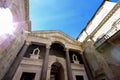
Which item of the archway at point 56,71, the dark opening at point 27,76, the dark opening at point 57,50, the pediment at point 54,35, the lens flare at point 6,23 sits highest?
the pediment at point 54,35

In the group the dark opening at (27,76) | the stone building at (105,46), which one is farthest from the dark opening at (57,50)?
the dark opening at (27,76)

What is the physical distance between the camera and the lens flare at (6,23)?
243 inches

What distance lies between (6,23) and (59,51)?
9.15 metres

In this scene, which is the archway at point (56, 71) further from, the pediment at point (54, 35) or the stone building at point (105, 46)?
the stone building at point (105, 46)

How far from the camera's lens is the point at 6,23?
6.84 m

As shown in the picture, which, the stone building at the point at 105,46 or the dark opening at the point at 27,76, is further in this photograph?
the dark opening at the point at 27,76

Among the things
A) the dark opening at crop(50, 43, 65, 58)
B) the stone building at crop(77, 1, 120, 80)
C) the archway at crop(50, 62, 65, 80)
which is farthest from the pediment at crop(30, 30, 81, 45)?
the archway at crop(50, 62, 65, 80)

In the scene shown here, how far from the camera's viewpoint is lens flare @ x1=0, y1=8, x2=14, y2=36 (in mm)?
6181

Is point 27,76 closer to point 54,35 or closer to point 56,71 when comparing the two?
point 56,71

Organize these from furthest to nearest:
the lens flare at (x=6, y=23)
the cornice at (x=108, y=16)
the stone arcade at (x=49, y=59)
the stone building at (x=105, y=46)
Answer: the stone arcade at (x=49, y=59), the cornice at (x=108, y=16), the stone building at (x=105, y=46), the lens flare at (x=6, y=23)

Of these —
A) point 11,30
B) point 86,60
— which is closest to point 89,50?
point 86,60

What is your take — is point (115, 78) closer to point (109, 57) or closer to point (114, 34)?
point (109, 57)

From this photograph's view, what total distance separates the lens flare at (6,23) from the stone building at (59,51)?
0.46m

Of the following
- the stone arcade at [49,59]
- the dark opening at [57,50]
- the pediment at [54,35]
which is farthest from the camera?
the dark opening at [57,50]
